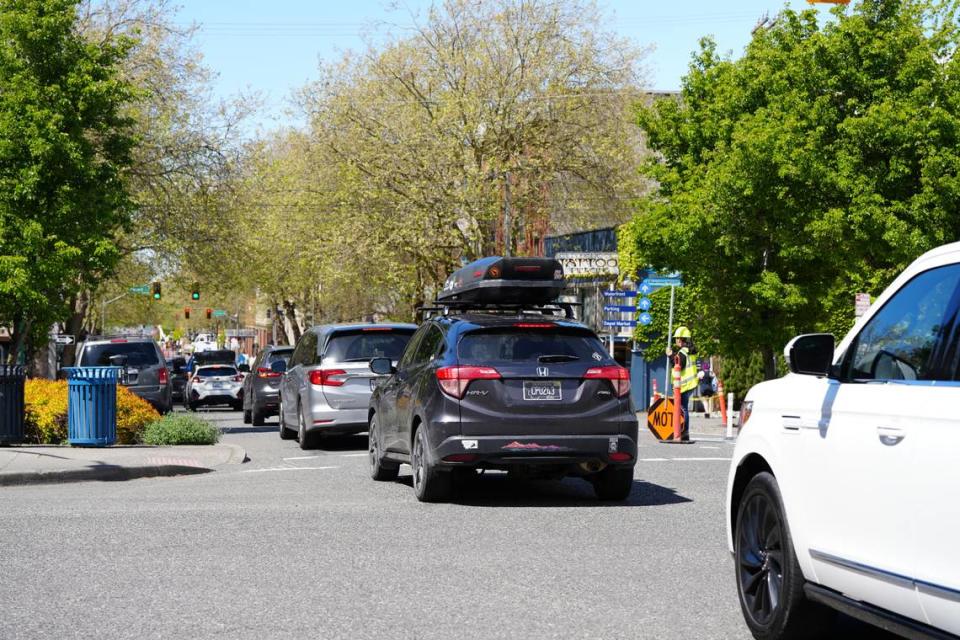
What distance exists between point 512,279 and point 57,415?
659cm

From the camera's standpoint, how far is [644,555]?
32.0 feet

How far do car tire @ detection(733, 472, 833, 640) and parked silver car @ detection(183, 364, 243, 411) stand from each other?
37856mm

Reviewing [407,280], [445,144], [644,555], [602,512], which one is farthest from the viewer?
[407,280]

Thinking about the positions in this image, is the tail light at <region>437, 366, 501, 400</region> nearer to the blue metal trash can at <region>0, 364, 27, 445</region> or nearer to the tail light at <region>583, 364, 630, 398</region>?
the tail light at <region>583, 364, 630, 398</region>

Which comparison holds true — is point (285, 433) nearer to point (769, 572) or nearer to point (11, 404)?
point (11, 404)

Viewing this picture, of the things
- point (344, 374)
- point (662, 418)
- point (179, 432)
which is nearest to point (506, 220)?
point (662, 418)

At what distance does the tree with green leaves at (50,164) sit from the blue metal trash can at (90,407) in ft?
21.0

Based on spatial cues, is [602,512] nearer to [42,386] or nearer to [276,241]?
[42,386]

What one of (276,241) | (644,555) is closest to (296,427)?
(644,555)

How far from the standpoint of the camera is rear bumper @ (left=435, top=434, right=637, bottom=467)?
1238cm

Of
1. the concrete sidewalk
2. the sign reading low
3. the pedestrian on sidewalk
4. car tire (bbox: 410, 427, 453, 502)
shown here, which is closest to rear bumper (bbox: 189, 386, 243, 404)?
the sign reading low

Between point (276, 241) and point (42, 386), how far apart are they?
106 feet

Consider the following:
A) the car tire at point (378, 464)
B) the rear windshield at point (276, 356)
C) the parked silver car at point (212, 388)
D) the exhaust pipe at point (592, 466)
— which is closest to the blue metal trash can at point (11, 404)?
the car tire at point (378, 464)

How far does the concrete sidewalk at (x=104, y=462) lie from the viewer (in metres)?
15.5
